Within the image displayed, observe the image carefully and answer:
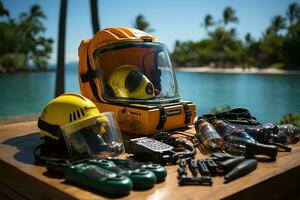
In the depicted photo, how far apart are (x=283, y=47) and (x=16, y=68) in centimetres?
2427

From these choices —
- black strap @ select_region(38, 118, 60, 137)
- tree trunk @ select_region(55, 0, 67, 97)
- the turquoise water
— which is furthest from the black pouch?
tree trunk @ select_region(55, 0, 67, 97)

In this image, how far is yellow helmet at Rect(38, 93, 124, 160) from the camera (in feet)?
4.60

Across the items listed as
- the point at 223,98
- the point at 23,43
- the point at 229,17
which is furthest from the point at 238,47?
the point at 223,98

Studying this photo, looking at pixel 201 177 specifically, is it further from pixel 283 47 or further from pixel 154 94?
pixel 283 47

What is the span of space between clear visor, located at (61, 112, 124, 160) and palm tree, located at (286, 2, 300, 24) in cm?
4746

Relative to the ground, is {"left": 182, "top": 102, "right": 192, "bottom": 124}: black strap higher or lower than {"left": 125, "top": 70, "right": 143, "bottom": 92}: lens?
lower

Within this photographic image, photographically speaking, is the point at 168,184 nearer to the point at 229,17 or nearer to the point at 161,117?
the point at 161,117

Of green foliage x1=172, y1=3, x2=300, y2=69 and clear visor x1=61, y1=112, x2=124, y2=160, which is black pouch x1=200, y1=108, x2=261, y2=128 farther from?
green foliage x1=172, y1=3, x2=300, y2=69

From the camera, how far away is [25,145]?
180 cm

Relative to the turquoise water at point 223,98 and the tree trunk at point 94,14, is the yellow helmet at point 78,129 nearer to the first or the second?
the turquoise water at point 223,98

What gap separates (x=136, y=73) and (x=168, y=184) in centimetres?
107

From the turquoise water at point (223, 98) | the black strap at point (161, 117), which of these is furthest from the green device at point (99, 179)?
the turquoise water at point (223, 98)

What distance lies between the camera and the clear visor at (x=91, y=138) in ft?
4.58

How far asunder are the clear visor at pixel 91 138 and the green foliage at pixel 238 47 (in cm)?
3243
